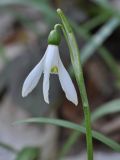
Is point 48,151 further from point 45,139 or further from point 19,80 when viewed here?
point 19,80

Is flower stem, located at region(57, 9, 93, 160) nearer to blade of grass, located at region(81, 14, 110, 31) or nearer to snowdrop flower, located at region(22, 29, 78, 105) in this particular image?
snowdrop flower, located at region(22, 29, 78, 105)

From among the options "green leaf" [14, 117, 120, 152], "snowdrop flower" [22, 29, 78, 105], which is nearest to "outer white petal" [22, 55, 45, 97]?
"snowdrop flower" [22, 29, 78, 105]

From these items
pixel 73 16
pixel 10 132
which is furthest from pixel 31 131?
pixel 73 16

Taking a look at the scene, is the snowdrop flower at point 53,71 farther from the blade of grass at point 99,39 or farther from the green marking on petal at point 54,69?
the blade of grass at point 99,39

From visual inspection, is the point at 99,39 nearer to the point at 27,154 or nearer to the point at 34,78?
the point at 27,154

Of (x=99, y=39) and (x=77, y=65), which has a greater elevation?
(x=99, y=39)

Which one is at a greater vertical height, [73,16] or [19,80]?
[73,16]

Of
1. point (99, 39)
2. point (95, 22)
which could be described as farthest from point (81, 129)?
point (95, 22)

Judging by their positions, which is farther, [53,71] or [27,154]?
[27,154]

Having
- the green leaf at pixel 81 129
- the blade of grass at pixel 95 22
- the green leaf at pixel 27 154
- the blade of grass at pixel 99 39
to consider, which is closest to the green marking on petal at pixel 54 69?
the green leaf at pixel 81 129

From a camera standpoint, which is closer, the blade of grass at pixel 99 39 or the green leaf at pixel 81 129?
the green leaf at pixel 81 129

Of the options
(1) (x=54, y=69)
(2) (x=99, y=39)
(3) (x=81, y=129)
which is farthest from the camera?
(2) (x=99, y=39)
